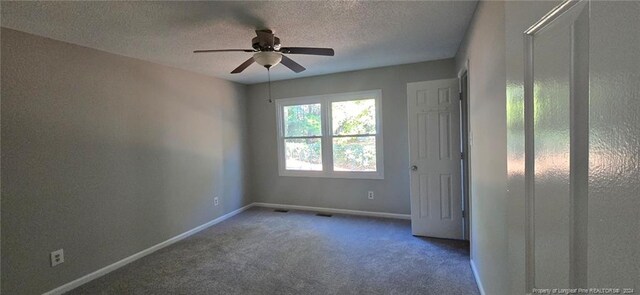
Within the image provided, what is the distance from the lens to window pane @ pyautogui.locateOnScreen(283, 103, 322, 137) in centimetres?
471

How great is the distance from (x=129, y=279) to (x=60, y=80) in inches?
76.3

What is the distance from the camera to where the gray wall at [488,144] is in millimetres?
1607

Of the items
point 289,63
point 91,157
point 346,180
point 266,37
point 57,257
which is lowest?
point 57,257

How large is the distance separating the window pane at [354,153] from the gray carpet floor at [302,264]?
3.09 ft

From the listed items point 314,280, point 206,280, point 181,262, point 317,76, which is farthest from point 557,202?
point 317,76

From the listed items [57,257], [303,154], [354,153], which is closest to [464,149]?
[354,153]

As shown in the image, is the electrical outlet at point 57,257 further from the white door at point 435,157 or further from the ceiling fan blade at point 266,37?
the white door at point 435,157

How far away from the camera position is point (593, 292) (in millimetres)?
470

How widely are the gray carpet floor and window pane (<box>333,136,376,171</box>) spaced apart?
0.94 meters

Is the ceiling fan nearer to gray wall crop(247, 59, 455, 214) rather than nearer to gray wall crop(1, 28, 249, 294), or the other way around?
gray wall crop(1, 28, 249, 294)

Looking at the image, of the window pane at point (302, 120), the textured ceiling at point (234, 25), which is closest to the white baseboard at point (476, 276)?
the textured ceiling at point (234, 25)

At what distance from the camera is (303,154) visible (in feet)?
15.9

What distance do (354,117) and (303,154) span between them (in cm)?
109

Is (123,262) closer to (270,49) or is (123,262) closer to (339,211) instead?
(270,49)
